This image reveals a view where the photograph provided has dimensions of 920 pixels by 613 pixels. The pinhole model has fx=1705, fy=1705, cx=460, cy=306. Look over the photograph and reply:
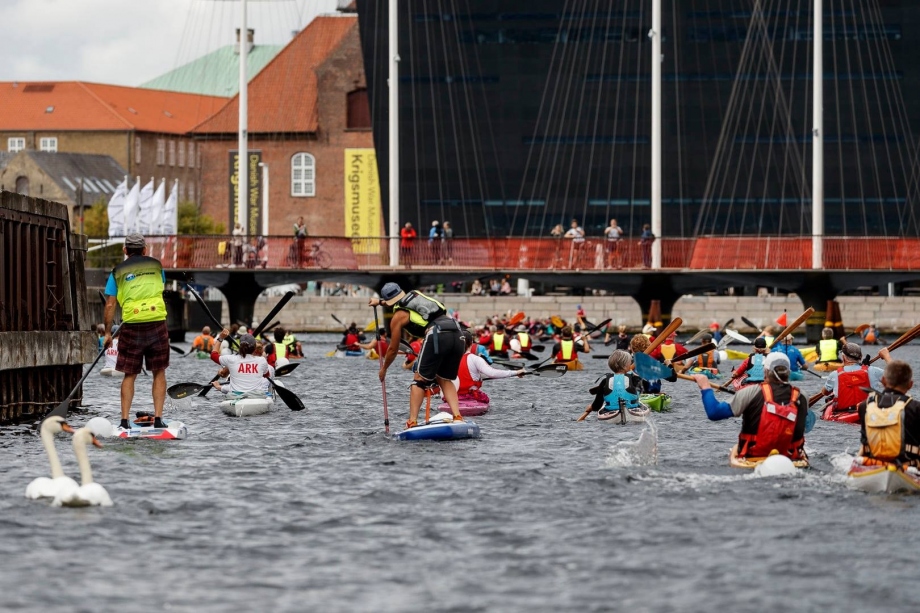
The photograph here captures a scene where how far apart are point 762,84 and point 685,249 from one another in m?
22.4

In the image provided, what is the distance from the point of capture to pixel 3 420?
79.4 feet

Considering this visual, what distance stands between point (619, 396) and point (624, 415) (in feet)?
1.10

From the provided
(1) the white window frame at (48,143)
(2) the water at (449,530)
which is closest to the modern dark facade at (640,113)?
(2) the water at (449,530)

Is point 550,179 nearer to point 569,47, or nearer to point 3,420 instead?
point 569,47

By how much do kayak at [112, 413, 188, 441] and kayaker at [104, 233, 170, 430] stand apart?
0.88 metres

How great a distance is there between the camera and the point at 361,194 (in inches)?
4026

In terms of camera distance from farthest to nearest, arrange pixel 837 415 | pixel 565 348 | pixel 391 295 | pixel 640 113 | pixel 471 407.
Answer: pixel 640 113 → pixel 565 348 → pixel 471 407 → pixel 837 415 → pixel 391 295

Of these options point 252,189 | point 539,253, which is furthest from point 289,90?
point 539,253

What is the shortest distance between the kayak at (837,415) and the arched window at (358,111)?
81290 mm

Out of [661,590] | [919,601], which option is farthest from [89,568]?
[919,601]

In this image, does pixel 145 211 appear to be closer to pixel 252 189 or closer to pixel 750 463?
pixel 252 189

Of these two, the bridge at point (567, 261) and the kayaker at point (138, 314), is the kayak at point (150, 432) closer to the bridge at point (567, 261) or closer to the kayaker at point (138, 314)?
the kayaker at point (138, 314)

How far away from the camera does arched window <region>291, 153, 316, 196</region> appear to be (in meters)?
106

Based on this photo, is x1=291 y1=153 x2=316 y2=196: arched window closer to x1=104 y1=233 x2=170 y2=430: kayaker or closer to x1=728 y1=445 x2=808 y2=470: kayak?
x1=104 y1=233 x2=170 y2=430: kayaker
